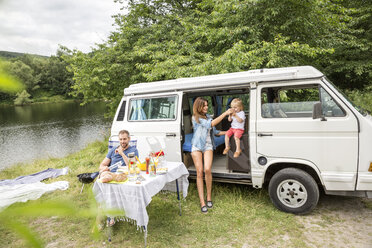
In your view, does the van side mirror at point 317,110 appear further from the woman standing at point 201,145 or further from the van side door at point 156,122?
the van side door at point 156,122

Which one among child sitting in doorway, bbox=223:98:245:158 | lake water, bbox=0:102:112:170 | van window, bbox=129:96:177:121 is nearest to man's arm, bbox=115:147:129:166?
van window, bbox=129:96:177:121

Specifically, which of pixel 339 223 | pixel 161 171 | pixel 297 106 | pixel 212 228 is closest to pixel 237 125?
pixel 297 106

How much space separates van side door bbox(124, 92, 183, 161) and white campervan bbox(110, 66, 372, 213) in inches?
0.8

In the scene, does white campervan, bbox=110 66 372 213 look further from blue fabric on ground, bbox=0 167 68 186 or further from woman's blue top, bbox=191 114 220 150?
blue fabric on ground, bbox=0 167 68 186

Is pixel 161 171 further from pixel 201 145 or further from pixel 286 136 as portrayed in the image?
pixel 286 136

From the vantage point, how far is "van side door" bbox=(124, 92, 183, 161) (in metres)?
5.23

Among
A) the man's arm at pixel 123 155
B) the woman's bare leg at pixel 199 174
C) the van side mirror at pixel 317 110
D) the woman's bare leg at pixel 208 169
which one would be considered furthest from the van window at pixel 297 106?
the man's arm at pixel 123 155

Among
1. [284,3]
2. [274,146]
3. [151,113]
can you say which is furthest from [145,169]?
[284,3]

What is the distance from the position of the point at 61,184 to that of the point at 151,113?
3.06 metres

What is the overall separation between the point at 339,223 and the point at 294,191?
80 centimetres

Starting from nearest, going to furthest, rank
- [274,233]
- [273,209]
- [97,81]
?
[274,233] < [273,209] < [97,81]

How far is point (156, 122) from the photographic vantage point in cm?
544

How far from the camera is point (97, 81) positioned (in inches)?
502

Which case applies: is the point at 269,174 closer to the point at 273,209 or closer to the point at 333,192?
the point at 273,209
